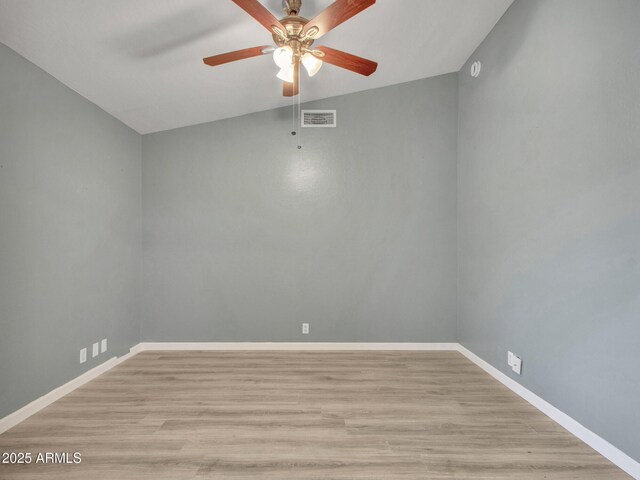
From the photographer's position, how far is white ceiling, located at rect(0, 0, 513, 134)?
79.1 inches

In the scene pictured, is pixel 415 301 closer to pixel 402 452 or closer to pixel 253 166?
pixel 402 452

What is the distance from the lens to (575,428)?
2.01 meters

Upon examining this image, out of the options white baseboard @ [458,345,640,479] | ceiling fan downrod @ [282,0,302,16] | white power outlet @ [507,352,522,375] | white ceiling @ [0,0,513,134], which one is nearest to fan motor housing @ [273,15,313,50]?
ceiling fan downrod @ [282,0,302,16]

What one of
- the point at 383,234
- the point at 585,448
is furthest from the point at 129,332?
the point at 585,448

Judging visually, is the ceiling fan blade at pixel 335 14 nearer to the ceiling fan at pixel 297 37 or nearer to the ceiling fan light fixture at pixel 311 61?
the ceiling fan at pixel 297 37

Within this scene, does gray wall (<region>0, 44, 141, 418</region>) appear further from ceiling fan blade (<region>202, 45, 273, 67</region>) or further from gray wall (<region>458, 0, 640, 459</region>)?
gray wall (<region>458, 0, 640, 459</region>)

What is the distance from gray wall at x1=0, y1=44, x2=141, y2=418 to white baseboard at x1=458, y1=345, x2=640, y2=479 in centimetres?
355

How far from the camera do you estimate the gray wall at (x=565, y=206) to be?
172 centimetres

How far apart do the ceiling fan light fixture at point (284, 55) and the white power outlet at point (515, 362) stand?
276cm

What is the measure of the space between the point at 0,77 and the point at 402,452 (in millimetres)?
3310

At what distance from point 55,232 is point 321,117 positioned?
274cm

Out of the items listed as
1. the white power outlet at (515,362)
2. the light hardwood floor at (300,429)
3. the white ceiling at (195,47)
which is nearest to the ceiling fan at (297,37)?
the white ceiling at (195,47)

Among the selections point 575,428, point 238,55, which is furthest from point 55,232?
point 575,428

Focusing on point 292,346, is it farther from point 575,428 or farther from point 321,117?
point 321,117
